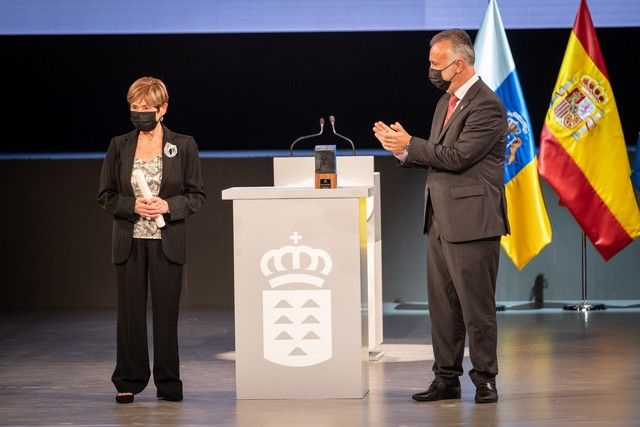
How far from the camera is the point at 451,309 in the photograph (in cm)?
519

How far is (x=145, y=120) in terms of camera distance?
5.21 metres

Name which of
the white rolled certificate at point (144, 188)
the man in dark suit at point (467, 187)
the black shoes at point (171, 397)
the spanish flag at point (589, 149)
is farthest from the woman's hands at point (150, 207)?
the spanish flag at point (589, 149)

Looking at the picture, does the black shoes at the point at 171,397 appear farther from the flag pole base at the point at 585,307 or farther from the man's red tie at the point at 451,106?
the flag pole base at the point at 585,307

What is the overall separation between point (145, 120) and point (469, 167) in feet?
4.54

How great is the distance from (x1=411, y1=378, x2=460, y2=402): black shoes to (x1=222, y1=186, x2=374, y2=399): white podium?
0.26 meters

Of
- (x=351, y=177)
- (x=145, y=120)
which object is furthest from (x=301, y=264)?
(x=351, y=177)

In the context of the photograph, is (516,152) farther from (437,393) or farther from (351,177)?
(437,393)

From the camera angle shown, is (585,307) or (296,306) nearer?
(296,306)

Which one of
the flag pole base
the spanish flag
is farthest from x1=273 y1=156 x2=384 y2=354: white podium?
the flag pole base

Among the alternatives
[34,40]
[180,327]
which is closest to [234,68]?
[34,40]

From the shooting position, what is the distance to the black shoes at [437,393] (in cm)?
517

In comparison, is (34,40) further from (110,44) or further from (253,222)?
(253,222)

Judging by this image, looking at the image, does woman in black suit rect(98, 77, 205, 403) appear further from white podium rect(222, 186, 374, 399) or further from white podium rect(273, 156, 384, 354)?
white podium rect(273, 156, 384, 354)

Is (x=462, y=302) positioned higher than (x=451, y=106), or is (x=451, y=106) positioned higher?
(x=451, y=106)
